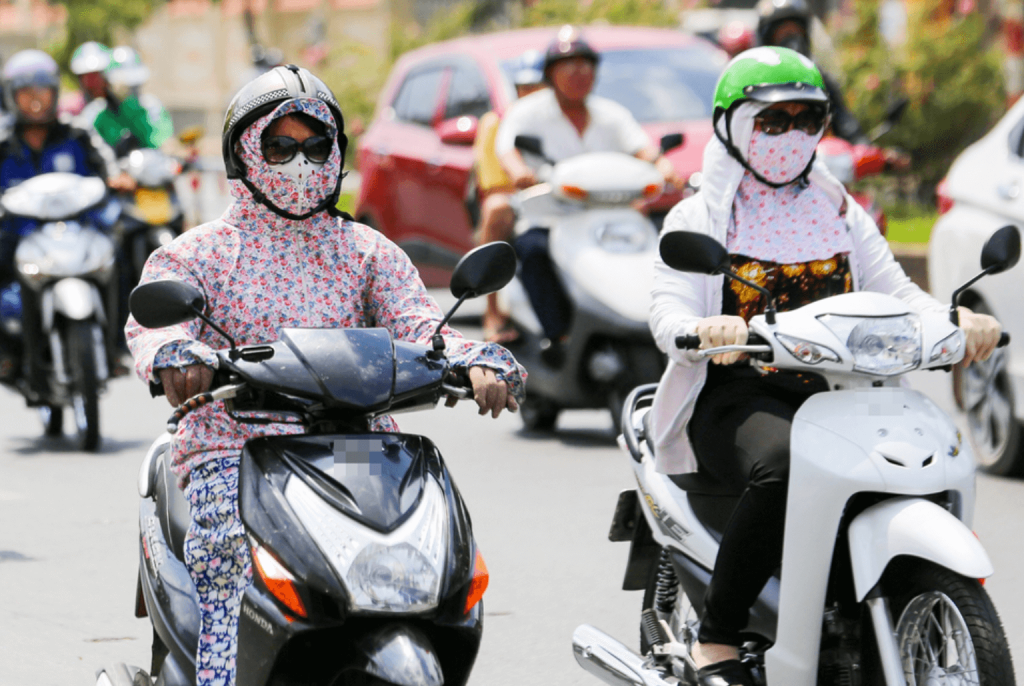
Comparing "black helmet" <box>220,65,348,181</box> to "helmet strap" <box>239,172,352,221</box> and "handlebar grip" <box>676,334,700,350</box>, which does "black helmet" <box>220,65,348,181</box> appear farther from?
"handlebar grip" <box>676,334,700,350</box>

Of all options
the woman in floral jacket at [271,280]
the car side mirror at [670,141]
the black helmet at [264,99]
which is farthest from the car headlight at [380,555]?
the car side mirror at [670,141]

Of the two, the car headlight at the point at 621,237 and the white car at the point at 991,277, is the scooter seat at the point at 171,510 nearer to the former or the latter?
the white car at the point at 991,277

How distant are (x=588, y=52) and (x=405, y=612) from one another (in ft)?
20.6

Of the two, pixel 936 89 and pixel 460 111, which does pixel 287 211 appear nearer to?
pixel 460 111

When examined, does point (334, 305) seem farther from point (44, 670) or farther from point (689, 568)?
point (44, 670)

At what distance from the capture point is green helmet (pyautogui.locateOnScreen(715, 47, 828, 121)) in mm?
4324

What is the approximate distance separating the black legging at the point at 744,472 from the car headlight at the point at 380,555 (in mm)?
1007

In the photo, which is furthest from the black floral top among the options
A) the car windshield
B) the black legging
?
the car windshield

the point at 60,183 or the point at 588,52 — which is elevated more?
the point at 588,52

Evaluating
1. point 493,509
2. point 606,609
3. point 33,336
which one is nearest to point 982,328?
point 606,609

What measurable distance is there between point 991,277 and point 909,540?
4260 millimetres

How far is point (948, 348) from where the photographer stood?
12.5 ft

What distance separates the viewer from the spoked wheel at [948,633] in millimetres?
3412

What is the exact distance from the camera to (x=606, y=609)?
5.71m
